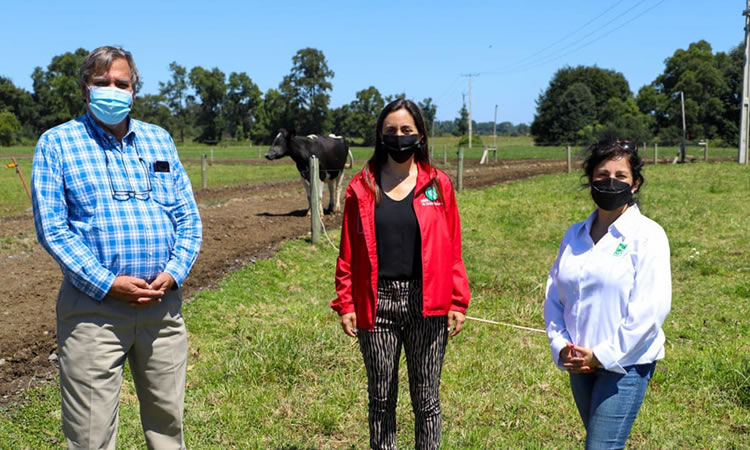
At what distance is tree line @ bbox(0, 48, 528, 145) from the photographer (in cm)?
8331

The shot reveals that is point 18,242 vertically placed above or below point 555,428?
above

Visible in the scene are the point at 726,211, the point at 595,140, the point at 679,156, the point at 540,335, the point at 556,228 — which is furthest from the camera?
Result: the point at 679,156

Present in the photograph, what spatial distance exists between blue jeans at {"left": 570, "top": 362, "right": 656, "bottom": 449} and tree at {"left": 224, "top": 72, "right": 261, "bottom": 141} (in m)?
98.6

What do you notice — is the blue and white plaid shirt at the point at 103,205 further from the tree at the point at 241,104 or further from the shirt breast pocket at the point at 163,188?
the tree at the point at 241,104

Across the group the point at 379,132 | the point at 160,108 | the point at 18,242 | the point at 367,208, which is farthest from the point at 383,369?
the point at 160,108

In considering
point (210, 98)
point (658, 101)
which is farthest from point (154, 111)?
point (658, 101)

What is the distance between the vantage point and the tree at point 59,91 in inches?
3120

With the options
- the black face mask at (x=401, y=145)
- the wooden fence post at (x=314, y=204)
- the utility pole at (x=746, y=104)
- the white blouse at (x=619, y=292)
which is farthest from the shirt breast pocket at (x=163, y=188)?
the utility pole at (x=746, y=104)

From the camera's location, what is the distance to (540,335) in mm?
6438

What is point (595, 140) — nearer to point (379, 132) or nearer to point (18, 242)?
point (379, 132)

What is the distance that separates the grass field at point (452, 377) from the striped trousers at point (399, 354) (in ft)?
2.71

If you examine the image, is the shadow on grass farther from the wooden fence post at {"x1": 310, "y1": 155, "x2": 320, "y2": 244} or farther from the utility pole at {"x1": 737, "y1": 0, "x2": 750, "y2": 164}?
the utility pole at {"x1": 737, "y1": 0, "x2": 750, "y2": 164}

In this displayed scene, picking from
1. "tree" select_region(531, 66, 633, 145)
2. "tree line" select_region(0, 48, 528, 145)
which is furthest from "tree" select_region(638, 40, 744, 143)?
"tree line" select_region(0, 48, 528, 145)

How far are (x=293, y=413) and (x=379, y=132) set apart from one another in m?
2.24
